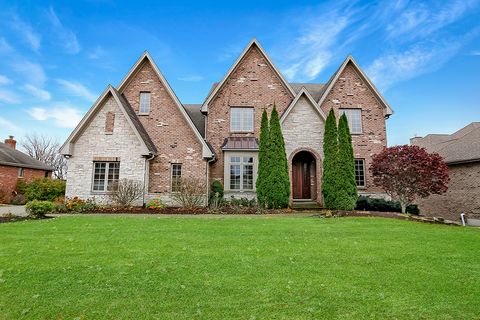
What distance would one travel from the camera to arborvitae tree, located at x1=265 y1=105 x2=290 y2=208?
14891 mm

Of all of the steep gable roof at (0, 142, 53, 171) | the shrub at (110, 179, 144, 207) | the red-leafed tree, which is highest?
the steep gable roof at (0, 142, 53, 171)

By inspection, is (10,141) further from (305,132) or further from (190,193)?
(305,132)

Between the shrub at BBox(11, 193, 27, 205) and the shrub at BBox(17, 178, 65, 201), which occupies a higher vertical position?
the shrub at BBox(17, 178, 65, 201)

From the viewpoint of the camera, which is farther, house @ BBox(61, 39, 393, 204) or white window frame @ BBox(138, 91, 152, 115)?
white window frame @ BBox(138, 91, 152, 115)

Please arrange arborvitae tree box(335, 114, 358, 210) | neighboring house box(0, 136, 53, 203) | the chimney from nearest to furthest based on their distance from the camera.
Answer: arborvitae tree box(335, 114, 358, 210)
neighboring house box(0, 136, 53, 203)
the chimney

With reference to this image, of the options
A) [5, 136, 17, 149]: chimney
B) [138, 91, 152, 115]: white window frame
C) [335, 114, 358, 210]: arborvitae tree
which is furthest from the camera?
[5, 136, 17, 149]: chimney

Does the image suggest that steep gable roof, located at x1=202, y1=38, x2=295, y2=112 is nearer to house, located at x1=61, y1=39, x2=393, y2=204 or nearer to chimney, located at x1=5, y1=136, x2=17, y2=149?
house, located at x1=61, y1=39, x2=393, y2=204

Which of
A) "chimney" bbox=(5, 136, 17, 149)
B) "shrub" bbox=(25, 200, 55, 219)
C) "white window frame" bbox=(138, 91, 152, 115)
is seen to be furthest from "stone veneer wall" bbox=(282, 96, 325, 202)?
"chimney" bbox=(5, 136, 17, 149)

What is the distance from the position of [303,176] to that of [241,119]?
562 cm

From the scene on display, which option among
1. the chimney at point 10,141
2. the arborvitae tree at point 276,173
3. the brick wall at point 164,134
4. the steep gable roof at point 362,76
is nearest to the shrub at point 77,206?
the brick wall at point 164,134

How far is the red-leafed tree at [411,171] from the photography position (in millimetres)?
13211

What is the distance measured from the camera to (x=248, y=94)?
19.2 metres

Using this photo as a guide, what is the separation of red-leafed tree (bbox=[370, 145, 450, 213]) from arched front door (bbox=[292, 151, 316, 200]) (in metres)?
4.54

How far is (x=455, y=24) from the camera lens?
13789 millimetres
